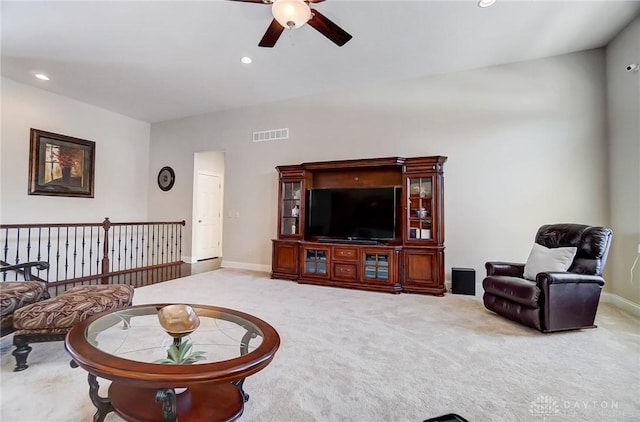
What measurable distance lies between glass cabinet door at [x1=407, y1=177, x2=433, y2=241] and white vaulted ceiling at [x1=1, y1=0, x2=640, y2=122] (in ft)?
5.72

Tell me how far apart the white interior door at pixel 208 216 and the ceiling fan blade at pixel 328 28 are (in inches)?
195

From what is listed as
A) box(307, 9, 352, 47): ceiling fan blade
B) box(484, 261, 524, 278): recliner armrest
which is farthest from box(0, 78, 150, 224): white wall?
box(484, 261, 524, 278): recliner armrest

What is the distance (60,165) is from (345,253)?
5579 mm

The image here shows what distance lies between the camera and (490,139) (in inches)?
171

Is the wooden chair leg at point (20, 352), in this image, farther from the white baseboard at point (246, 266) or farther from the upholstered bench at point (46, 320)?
the white baseboard at point (246, 266)

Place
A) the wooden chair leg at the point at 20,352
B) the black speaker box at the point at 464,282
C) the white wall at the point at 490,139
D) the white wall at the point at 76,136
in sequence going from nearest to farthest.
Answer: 1. the wooden chair leg at the point at 20,352
2. the white wall at the point at 490,139
3. the black speaker box at the point at 464,282
4. the white wall at the point at 76,136

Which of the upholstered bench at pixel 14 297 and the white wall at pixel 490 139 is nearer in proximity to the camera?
the upholstered bench at pixel 14 297

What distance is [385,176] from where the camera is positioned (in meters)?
4.86

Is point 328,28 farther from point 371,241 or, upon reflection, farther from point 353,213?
point 371,241

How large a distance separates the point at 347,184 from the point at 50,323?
13.3 ft

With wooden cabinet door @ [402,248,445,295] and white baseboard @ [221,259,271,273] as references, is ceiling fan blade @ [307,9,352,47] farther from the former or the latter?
white baseboard @ [221,259,271,273]

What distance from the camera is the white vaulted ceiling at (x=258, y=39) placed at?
3172 millimetres

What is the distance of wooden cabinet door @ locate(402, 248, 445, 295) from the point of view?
4.11 metres

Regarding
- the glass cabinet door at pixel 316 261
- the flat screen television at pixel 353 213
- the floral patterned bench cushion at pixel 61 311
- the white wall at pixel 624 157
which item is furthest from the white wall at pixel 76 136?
the white wall at pixel 624 157
